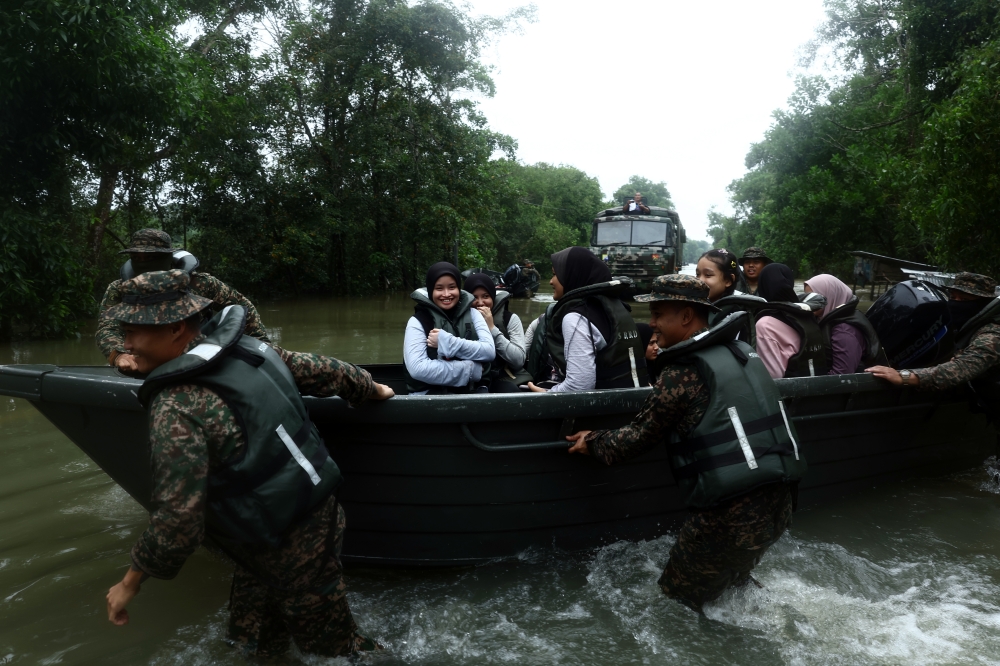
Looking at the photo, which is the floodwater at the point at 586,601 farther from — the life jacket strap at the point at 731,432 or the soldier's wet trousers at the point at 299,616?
the life jacket strap at the point at 731,432

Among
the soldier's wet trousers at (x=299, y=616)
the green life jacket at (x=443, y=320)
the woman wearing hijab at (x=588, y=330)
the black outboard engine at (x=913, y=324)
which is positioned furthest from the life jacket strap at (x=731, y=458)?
the black outboard engine at (x=913, y=324)

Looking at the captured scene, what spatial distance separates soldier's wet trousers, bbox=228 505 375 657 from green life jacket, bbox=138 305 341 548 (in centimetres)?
29

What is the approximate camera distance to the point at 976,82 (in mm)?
9156

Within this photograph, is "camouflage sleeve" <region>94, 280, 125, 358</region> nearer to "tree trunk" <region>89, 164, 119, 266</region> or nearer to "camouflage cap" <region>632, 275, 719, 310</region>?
"camouflage cap" <region>632, 275, 719, 310</region>

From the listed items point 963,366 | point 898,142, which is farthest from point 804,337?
point 898,142

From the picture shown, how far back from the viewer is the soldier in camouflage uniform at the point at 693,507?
2.94 m

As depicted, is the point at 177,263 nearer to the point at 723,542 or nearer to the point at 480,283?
the point at 480,283

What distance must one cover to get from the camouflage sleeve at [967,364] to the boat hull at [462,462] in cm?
33

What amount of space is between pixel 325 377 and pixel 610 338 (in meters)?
1.52

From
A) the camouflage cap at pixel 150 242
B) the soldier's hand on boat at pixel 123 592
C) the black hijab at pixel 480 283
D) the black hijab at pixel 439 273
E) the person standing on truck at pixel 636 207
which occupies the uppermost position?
the person standing on truck at pixel 636 207

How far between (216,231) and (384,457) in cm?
1978

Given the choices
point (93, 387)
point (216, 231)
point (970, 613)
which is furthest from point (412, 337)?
point (216, 231)

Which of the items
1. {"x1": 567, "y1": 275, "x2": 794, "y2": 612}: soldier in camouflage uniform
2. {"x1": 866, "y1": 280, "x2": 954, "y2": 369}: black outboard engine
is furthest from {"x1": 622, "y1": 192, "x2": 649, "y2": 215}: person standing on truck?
{"x1": 567, "y1": 275, "x2": 794, "y2": 612}: soldier in camouflage uniform

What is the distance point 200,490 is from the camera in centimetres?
217
